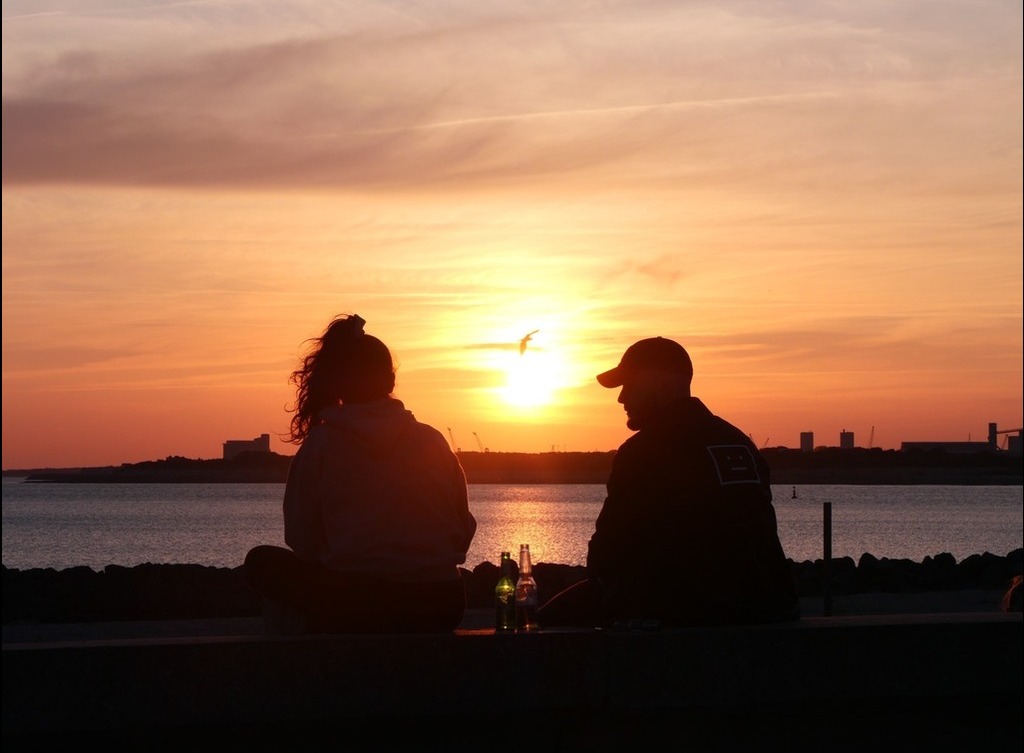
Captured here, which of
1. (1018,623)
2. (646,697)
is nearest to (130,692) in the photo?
(646,697)

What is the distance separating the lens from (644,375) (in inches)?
204

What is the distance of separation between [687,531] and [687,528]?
11mm

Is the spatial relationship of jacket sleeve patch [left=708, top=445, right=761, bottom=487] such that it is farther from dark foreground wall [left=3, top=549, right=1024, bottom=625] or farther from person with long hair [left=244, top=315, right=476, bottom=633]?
dark foreground wall [left=3, top=549, right=1024, bottom=625]

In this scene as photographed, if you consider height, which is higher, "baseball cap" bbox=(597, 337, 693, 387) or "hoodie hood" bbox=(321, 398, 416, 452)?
"baseball cap" bbox=(597, 337, 693, 387)

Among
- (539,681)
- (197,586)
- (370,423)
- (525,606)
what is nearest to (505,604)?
(525,606)

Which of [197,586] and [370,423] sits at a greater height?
[370,423]

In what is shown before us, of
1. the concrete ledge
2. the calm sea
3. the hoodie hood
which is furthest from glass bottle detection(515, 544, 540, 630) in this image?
the calm sea

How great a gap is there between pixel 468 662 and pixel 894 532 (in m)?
82.1

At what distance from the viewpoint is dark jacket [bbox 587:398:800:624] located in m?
4.92

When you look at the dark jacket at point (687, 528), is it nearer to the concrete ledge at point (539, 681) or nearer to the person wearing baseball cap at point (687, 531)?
the person wearing baseball cap at point (687, 531)

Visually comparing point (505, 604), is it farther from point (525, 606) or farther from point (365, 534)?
point (365, 534)

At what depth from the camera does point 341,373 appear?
503cm

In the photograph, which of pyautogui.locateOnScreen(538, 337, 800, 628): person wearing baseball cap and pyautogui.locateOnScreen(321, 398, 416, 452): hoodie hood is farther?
pyautogui.locateOnScreen(538, 337, 800, 628): person wearing baseball cap

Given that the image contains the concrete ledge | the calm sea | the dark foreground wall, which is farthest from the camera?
the calm sea
